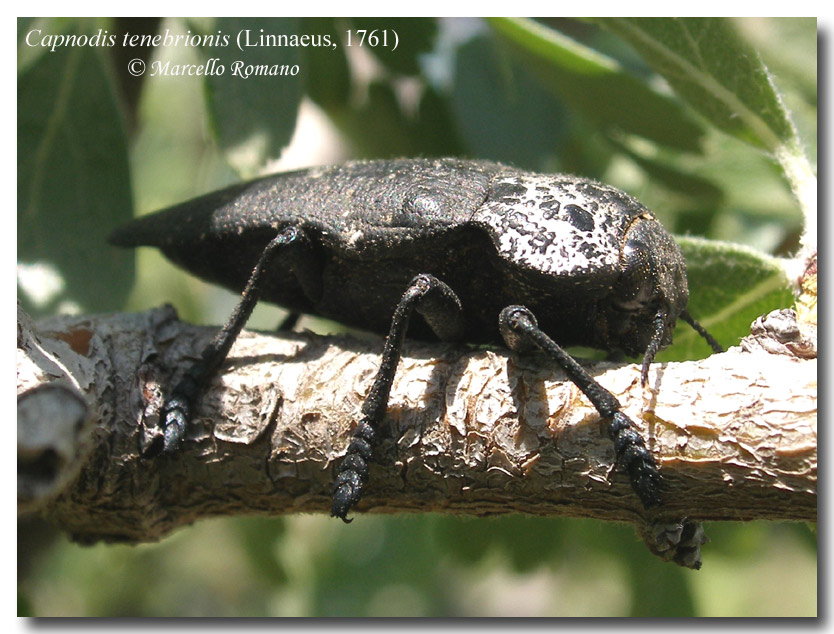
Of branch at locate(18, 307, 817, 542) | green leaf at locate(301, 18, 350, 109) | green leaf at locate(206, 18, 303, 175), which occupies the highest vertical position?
green leaf at locate(301, 18, 350, 109)

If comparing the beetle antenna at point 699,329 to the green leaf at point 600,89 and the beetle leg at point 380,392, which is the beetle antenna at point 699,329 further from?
the green leaf at point 600,89

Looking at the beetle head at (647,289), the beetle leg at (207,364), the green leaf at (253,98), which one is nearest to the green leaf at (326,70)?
the green leaf at (253,98)

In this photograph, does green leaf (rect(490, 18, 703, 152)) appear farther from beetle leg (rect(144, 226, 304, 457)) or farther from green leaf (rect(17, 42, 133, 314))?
green leaf (rect(17, 42, 133, 314))

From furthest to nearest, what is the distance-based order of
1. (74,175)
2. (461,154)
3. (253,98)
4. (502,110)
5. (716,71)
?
1. (461,154)
2. (502,110)
3. (74,175)
4. (253,98)
5. (716,71)

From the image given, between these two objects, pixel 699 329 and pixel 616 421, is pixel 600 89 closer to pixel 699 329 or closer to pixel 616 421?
pixel 699 329

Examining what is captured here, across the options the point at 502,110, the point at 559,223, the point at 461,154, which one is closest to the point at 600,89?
the point at 502,110

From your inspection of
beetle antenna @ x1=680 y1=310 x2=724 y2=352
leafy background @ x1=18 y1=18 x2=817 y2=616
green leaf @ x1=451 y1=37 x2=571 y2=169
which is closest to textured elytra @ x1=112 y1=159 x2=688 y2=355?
beetle antenna @ x1=680 y1=310 x2=724 y2=352

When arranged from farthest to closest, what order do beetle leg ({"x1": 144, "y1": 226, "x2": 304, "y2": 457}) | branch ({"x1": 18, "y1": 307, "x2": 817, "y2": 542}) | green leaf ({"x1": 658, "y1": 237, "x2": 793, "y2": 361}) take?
green leaf ({"x1": 658, "y1": 237, "x2": 793, "y2": 361}), beetle leg ({"x1": 144, "y1": 226, "x2": 304, "y2": 457}), branch ({"x1": 18, "y1": 307, "x2": 817, "y2": 542})
